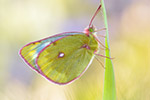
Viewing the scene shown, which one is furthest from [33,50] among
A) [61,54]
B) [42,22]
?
[42,22]

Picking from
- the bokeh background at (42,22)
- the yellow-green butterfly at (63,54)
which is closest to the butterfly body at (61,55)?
the yellow-green butterfly at (63,54)

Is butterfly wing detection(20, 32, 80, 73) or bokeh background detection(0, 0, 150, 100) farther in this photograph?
bokeh background detection(0, 0, 150, 100)

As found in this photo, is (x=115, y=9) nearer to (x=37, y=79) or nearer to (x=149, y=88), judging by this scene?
(x=37, y=79)

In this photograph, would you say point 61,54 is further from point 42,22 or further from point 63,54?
point 42,22

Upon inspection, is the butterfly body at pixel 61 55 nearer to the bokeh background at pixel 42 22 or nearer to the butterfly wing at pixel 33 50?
the butterfly wing at pixel 33 50

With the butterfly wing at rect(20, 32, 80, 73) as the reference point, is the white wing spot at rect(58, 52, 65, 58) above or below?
below

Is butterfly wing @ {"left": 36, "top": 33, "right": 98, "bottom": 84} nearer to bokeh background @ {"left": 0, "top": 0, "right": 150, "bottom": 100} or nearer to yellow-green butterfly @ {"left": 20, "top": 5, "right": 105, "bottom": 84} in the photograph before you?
yellow-green butterfly @ {"left": 20, "top": 5, "right": 105, "bottom": 84}

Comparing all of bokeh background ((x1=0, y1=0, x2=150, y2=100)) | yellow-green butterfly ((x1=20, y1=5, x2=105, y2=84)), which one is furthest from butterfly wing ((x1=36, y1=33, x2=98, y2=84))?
bokeh background ((x1=0, y1=0, x2=150, y2=100))
